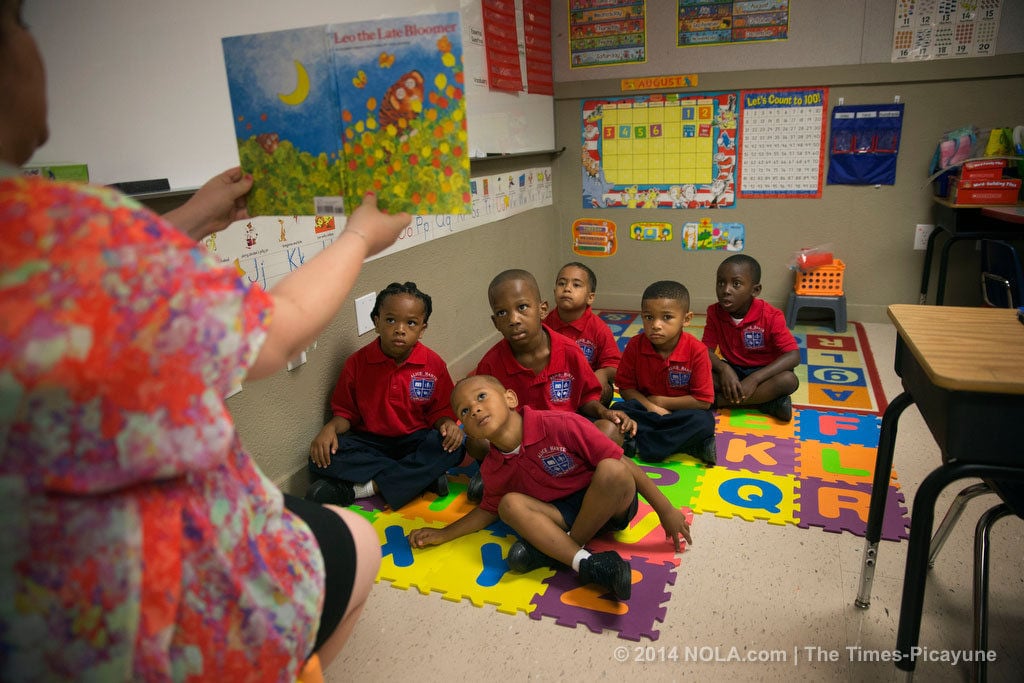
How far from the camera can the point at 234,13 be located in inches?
80.1

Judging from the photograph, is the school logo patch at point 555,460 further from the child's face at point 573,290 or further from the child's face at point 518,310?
the child's face at point 573,290

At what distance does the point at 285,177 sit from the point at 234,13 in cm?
119

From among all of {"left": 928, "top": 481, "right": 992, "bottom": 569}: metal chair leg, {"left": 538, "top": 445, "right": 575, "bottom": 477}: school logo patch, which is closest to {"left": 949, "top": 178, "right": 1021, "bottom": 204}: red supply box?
{"left": 928, "top": 481, "right": 992, "bottom": 569}: metal chair leg

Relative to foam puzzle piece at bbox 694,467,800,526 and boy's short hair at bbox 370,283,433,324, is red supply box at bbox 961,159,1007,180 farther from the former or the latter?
boy's short hair at bbox 370,283,433,324

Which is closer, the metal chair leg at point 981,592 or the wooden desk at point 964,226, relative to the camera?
the metal chair leg at point 981,592

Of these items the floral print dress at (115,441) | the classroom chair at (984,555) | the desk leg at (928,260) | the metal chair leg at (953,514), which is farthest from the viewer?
the desk leg at (928,260)

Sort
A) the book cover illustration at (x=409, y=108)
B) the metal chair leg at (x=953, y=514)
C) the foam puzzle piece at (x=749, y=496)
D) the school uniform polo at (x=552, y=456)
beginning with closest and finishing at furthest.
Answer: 1. the book cover illustration at (x=409, y=108)
2. the metal chair leg at (x=953, y=514)
3. the school uniform polo at (x=552, y=456)
4. the foam puzzle piece at (x=749, y=496)

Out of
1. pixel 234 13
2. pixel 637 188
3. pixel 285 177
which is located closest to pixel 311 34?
pixel 285 177

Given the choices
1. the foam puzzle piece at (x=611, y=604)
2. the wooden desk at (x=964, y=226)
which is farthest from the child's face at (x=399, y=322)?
the wooden desk at (x=964, y=226)

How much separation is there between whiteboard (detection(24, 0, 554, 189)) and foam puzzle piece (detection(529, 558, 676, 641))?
1.55 m

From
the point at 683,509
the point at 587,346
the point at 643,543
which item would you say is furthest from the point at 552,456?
the point at 587,346

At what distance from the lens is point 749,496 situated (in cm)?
229

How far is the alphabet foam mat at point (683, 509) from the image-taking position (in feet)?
5.97

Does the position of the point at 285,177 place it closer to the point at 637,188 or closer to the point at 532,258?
the point at 532,258
